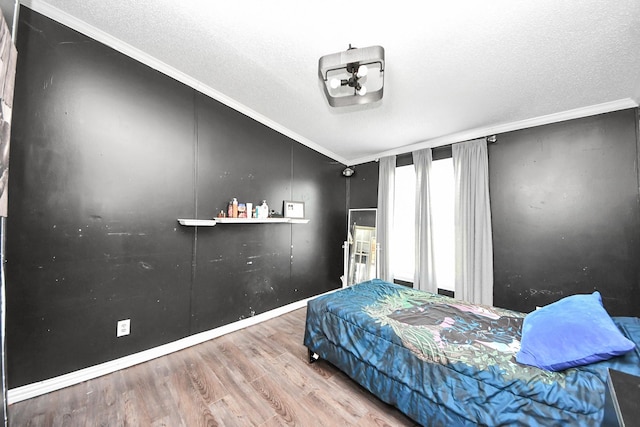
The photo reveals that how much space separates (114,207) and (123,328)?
1068 mm

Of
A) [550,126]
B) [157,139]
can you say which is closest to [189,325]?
[157,139]

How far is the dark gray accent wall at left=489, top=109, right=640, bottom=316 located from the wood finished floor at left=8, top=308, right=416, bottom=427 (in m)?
2.23

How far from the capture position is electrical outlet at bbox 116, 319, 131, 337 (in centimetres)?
191

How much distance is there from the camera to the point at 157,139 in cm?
214

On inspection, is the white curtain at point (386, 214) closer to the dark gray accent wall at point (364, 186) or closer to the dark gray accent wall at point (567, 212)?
the dark gray accent wall at point (364, 186)

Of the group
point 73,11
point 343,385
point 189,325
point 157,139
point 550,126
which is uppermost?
point 73,11

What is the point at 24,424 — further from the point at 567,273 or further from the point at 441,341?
the point at 567,273

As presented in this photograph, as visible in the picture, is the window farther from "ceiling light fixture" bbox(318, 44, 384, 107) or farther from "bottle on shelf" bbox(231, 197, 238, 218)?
"bottle on shelf" bbox(231, 197, 238, 218)

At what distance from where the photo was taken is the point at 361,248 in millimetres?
3939

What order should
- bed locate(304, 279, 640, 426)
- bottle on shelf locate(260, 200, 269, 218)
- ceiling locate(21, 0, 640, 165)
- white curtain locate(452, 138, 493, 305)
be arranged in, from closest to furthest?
1. bed locate(304, 279, 640, 426)
2. ceiling locate(21, 0, 640, 165)
3. white curtain locate(452, 138, 493, 305)
4. bottle on shelf locate(260, 200, 269, 218)

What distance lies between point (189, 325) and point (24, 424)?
3.45 feet

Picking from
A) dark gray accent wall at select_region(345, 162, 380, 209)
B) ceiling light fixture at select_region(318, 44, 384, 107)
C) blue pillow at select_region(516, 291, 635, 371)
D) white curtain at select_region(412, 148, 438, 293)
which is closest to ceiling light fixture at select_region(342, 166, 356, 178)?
dark gray accent wall at select_region(345, 162, 380, 209)

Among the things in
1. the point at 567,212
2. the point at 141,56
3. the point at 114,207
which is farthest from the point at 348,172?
the point at 114,207

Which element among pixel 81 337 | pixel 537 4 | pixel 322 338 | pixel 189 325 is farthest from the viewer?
pixel 189 325
